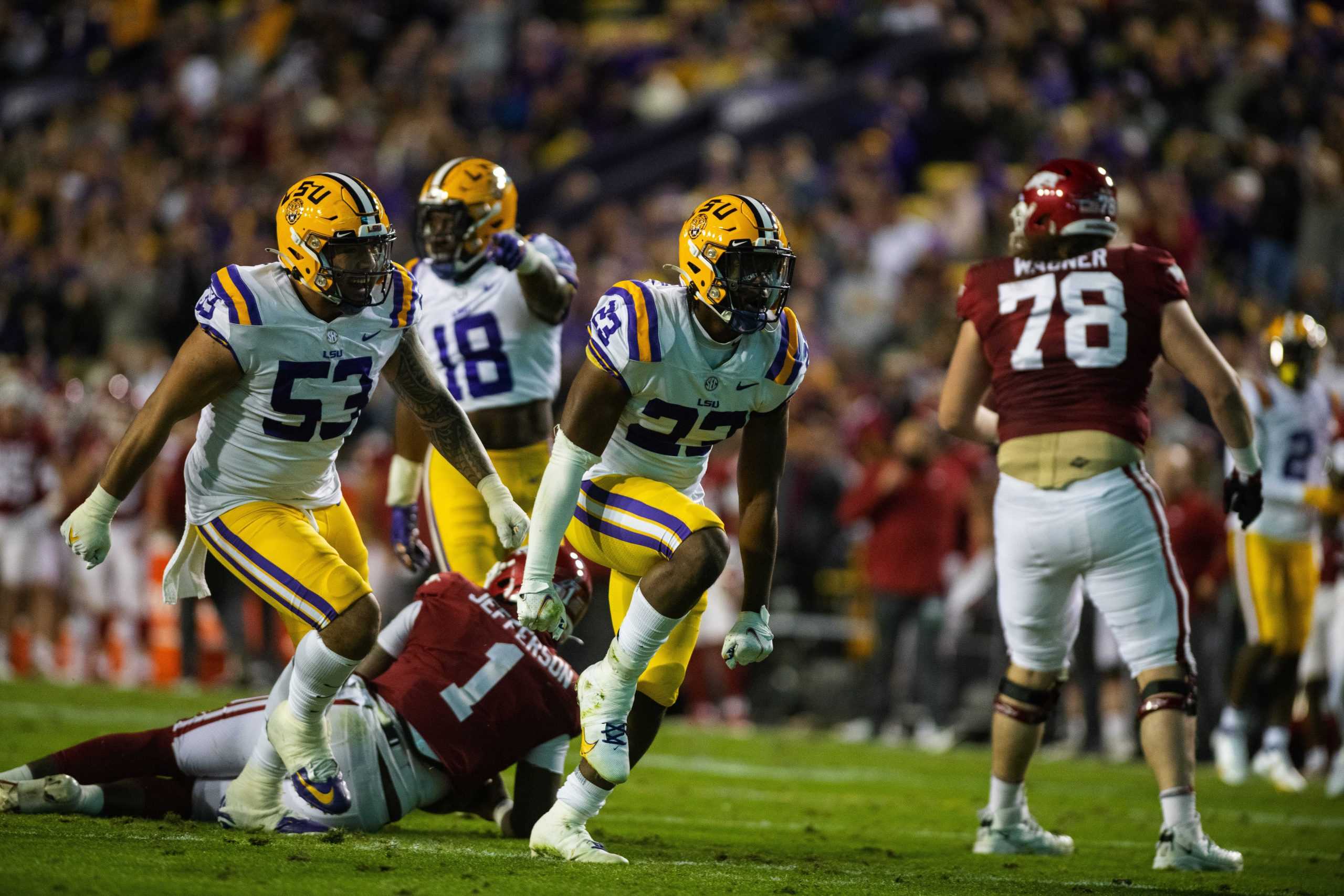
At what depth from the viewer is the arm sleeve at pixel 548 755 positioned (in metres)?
5.09

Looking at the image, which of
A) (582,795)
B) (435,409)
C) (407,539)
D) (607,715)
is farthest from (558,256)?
(582,795)

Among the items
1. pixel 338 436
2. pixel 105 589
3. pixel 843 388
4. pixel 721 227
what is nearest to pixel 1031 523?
pixel 721 227

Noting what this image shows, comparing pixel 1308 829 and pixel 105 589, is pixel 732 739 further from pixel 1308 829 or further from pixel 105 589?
pixel 105 589

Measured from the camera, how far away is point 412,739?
4.95 m

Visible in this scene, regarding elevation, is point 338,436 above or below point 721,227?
below

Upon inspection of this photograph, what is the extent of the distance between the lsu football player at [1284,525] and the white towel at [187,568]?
17.8 ft

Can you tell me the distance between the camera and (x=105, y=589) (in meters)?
13.1

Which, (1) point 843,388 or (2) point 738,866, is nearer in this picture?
(2) point 738,866

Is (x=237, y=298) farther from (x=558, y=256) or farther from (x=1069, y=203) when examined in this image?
(x=1069, y=203)

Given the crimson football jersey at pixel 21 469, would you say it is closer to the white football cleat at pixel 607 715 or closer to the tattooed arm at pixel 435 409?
the tattooed arm at pixel 435 409

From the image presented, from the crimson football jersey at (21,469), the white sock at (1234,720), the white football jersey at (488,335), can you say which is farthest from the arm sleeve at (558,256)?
the crimson football jersey at (21,469)

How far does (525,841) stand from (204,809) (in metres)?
0.99

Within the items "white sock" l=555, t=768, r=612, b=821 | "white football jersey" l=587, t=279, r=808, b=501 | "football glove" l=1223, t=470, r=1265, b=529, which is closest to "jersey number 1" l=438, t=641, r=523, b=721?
"white sock" l=555, t=768, r=612, b=821

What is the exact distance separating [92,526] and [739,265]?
2.04 m
